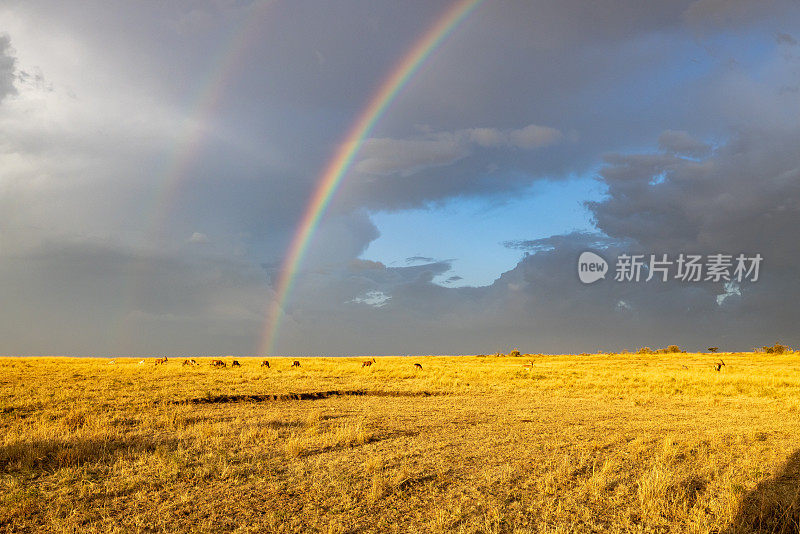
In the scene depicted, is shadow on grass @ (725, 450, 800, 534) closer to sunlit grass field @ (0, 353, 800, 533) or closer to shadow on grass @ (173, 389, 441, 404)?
sunlit grass field @ (0, 353, 800, 533)

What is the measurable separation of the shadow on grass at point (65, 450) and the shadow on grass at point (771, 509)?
12.1m

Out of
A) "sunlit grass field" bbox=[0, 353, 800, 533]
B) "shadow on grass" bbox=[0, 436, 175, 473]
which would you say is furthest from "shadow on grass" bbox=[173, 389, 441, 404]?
"shadow on grass" bbox=[0, 436, 175, 473]

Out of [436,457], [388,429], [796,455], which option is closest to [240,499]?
[436,457]

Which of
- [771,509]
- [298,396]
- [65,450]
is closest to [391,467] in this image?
[771,509]

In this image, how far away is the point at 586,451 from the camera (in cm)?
1261

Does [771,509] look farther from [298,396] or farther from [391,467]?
[298,396]

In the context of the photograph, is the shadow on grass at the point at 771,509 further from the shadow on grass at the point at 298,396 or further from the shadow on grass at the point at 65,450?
the shadow on grass at the point at 298,396

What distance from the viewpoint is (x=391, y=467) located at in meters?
11.1

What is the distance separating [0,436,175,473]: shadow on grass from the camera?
435 inches

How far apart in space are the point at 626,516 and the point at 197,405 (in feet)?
58.7

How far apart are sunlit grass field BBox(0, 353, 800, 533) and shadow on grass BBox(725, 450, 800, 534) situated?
0.10 feet

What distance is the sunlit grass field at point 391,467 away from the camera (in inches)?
322

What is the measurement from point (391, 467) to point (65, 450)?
7.33 m

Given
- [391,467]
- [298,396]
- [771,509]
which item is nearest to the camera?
[771,509]
